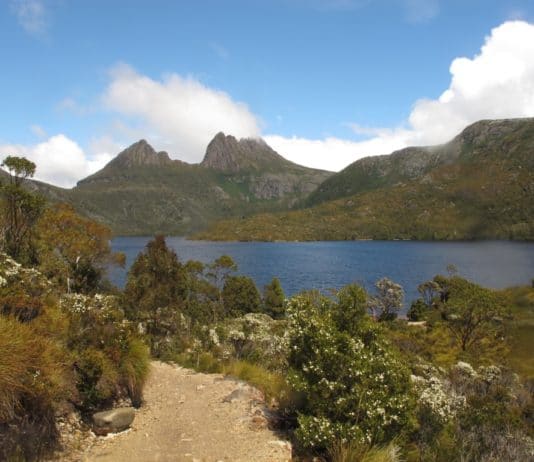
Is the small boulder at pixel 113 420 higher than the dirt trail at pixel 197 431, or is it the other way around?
the small boulder at pixel 113 420

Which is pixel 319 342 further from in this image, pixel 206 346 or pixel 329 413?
pixel 206 346

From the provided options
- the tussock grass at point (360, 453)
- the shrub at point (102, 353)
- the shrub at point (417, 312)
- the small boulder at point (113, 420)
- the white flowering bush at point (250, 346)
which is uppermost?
the shrub at point (102, 353)

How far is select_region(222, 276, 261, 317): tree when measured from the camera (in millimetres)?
67125

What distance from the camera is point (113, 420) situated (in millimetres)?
10398

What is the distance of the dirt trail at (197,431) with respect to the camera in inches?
365

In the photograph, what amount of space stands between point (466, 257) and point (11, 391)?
205 meters

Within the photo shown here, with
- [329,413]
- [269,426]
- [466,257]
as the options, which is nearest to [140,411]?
[269,426]

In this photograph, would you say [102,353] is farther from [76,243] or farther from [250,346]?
[76,243]

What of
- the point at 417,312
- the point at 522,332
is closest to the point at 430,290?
the point at 417,312

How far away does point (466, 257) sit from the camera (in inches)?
7407

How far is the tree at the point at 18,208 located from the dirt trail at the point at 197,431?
14.5m

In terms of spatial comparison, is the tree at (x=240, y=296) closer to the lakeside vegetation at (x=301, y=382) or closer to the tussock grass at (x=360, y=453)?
the lakeside vegetation at (x=301, y=382)

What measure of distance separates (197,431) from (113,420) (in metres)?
2.15

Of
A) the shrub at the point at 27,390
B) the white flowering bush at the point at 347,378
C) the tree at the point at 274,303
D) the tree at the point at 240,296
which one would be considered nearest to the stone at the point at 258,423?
the white flowering bush at the point at 347,378
